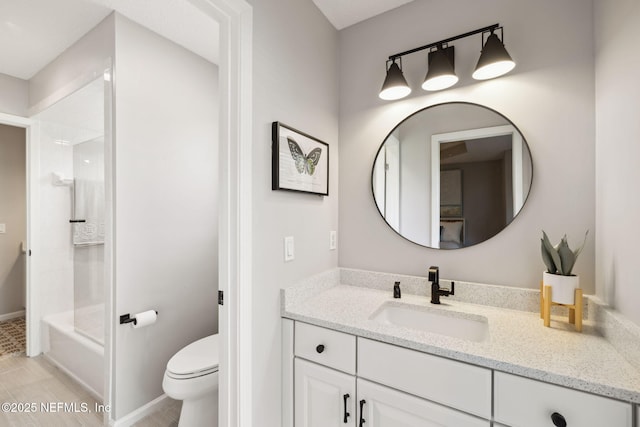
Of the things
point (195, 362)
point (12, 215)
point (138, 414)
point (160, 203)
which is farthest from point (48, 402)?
point (12, 215)

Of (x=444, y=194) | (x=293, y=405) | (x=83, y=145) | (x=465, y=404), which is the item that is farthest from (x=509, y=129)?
(x=83, y=145)

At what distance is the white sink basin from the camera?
1.28 meters

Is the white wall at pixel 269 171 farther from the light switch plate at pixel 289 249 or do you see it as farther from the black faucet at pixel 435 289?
the black faucet at pixel 435 289

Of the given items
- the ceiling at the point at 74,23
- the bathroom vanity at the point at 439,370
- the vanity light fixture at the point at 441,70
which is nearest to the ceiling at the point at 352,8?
the vanity light fixture at the point at 441,70

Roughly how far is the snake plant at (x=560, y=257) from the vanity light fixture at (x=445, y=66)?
79 cm

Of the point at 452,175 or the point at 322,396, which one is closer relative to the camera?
the point at 322,396

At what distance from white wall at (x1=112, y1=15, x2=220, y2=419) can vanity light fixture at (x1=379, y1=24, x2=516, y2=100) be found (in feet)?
4.82

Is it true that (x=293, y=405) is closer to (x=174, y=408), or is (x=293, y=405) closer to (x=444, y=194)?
(x=174, y=408)

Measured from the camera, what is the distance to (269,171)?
1.28 m

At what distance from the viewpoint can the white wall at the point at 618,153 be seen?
90cm

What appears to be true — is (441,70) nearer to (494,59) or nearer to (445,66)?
(445,66)

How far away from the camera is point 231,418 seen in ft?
3.73

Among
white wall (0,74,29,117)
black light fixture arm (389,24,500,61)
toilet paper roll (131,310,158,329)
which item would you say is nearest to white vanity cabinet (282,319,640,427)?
toilet paper roll (131,310,158,329)

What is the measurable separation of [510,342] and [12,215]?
4996 millimetres
